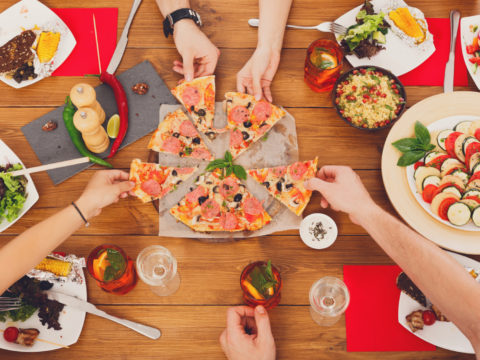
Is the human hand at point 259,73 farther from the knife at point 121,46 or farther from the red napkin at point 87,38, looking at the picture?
the red napkin at point 87,38

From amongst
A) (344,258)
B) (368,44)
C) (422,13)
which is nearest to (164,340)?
(344,258)

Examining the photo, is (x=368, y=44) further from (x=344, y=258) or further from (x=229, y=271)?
(x=229, y=271)

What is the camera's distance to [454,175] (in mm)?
1911

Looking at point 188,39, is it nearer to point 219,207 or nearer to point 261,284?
point 219,207

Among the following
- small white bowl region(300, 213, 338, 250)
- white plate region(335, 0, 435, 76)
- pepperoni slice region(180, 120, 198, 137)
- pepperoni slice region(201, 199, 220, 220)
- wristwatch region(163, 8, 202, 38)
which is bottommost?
small white bowl region(300, 213, 338, 250)

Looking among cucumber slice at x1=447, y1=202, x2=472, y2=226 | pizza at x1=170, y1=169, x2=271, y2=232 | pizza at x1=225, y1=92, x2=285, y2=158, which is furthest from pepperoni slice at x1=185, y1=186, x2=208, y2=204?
cucumber slice at x1=447, y1=202, x2=472, y2=226

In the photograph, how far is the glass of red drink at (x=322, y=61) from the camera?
86.3 inches

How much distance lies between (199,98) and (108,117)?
61cm

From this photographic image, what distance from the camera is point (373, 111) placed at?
2.15 m

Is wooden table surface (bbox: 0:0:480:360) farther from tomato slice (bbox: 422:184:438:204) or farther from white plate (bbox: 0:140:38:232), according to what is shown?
tomato slice (bbox: 422:184:438:204)

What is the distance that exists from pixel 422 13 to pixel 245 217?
5.84ft

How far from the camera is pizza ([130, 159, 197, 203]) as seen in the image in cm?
216

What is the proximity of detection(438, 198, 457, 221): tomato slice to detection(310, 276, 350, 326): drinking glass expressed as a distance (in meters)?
0.65

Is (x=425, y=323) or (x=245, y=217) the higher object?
(x=245, y=217)
